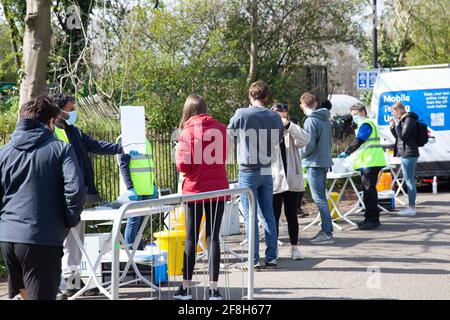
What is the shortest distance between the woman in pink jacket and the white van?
35.6ft

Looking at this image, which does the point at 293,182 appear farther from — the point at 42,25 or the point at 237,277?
the point at 42,25

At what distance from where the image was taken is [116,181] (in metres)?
13.2

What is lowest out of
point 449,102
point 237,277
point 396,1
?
point 237,277

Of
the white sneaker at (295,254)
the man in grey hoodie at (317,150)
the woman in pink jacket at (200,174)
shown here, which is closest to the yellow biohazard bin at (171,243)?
the woman in pink jacket at (200,174)

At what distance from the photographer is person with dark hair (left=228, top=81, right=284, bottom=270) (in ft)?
28.4

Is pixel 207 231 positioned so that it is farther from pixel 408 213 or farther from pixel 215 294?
pixel 408 213

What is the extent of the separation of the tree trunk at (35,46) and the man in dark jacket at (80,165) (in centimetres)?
228

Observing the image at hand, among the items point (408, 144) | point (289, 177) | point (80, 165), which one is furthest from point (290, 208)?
point (408, 144)

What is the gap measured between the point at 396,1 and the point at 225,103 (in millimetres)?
16276

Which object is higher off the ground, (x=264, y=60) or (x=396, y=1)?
(x=396, y=1)

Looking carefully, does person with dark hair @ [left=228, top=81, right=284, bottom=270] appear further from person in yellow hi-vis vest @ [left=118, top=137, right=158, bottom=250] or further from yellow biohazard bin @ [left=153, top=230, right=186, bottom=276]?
person in yellow hi-vis vest @ [left=118, top=137, right=158, bottom=250]

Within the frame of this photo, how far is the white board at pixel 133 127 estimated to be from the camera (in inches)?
362

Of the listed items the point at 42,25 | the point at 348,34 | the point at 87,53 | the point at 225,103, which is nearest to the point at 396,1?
the point at 348,34

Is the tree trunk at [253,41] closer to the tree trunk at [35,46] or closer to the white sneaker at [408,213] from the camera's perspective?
the white sneaker at [408,213]
